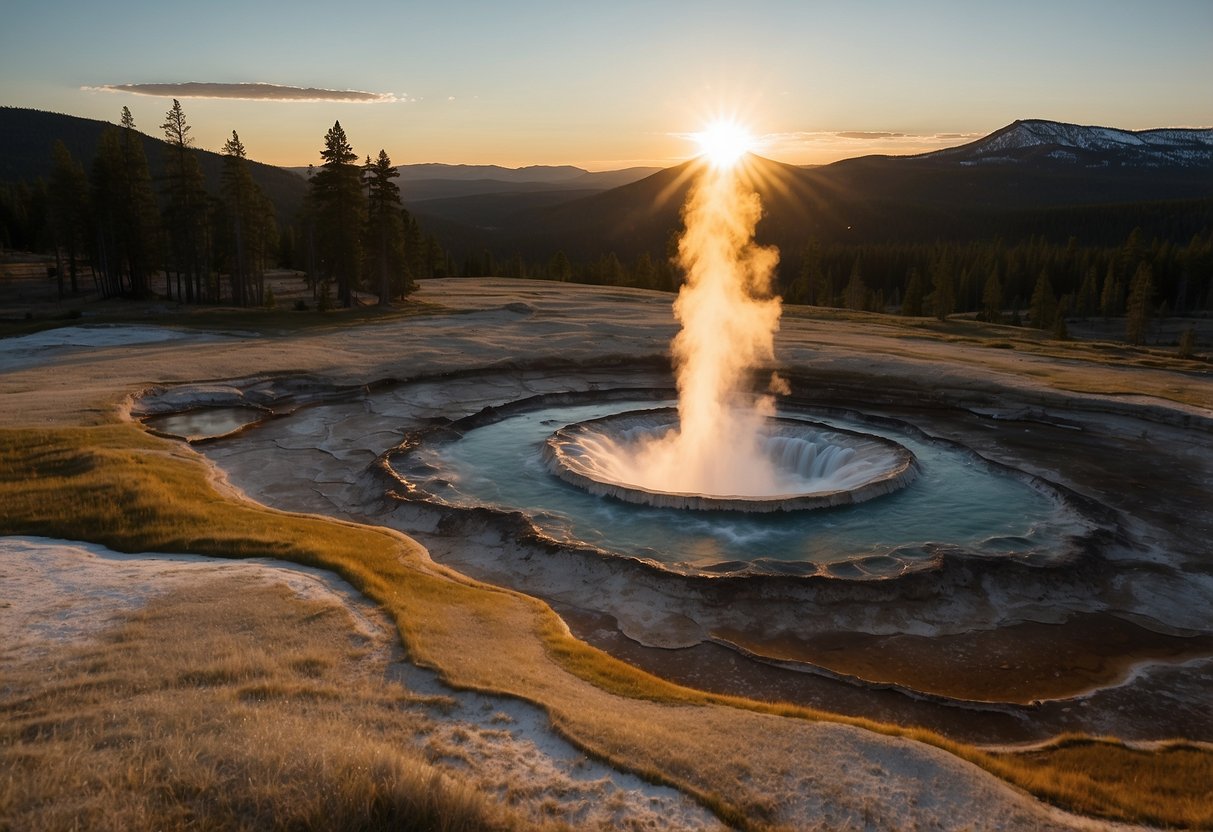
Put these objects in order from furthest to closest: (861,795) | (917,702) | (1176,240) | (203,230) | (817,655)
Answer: (1176,240) → (203,230) → (817,655) → (917,702) → (861,795)

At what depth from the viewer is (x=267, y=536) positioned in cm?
1642

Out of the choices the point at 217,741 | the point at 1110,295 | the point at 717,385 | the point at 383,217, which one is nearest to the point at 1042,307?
the point at 1110,295

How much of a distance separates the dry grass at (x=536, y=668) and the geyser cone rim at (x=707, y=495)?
22.8ft

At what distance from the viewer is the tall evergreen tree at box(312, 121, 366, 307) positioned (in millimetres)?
61438

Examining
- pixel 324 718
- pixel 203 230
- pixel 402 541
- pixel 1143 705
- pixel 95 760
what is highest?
pixel 203 230

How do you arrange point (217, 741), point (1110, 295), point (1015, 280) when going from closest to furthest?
point (217, 741), point (1110, 295), point (1015, 280)

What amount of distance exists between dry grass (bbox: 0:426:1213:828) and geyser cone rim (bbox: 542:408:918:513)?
6955mm

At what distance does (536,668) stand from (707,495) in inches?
432

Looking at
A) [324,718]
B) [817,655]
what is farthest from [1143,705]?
[324,718]

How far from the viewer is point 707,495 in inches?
845

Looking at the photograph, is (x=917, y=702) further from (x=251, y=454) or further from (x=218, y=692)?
(x=251, y=454)

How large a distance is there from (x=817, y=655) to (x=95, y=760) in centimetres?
1164

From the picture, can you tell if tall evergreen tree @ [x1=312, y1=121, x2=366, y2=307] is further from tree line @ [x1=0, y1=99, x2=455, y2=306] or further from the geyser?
the geyser

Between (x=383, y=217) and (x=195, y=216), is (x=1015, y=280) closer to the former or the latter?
(x=383, y=217)
